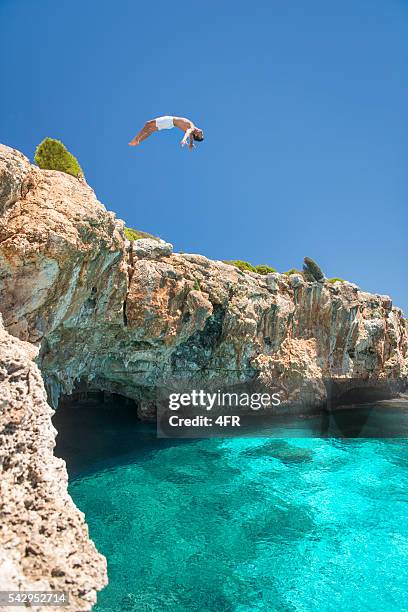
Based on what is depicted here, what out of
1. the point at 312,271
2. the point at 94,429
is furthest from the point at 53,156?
the point at 312,271

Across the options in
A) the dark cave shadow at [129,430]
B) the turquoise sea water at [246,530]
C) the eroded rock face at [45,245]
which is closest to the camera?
the turquoise sea water at [246,530]

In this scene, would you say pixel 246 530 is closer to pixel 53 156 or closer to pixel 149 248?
pixel 149 248

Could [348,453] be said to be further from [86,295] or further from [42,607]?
[42,607]

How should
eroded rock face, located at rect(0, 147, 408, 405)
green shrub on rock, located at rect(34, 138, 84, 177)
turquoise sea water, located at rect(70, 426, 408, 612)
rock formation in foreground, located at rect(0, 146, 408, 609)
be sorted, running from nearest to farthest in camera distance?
turquoise sea water, located at rect(70, 426, 408, 612) → rock formation in foreground, located at rect(0, 146, 408, 609) → eroded rock face, located at rect(0, 147, 408, 405) → green shrub on rock, located at rect(34, 138, 84, 177)

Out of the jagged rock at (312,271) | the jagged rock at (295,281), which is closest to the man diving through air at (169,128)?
the jagged rock at (295,281)

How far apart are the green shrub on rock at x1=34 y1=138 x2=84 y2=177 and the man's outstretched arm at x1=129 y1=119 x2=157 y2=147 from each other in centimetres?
561

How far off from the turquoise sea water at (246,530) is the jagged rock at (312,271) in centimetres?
1676

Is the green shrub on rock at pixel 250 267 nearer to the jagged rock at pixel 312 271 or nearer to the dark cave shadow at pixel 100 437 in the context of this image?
the jagged rock at pixel 312 271

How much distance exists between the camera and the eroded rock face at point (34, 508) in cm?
383

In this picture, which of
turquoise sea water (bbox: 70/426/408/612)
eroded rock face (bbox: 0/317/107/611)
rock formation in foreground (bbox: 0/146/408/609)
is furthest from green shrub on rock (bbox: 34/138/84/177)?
turquoise sea water (bbox: 70/426/408/612)

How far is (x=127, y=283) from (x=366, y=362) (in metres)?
26.6

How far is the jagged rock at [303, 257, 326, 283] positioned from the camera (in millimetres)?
32178

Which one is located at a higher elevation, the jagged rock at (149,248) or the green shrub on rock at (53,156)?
the green shrub on rock at (53,156)

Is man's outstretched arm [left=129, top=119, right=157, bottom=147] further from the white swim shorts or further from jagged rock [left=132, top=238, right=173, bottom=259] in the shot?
jagged rock [left=132, top=238, right=173, bottom=259]
